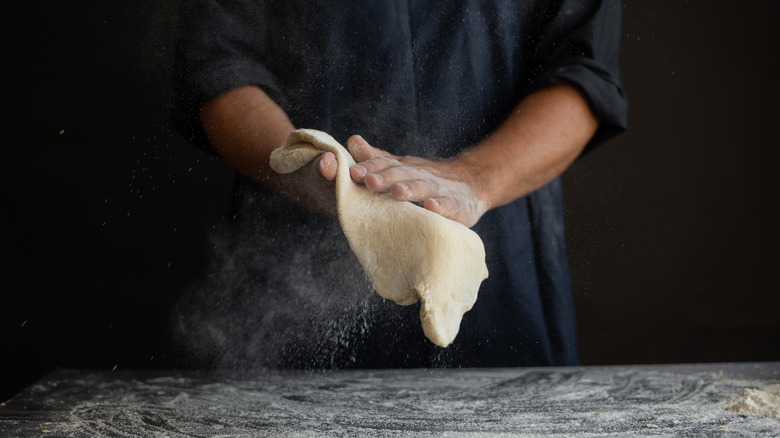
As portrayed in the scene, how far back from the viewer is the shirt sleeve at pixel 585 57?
4.77 ft

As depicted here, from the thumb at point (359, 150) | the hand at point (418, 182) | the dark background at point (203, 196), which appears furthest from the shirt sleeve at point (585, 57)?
the thumb at point (359, 150)

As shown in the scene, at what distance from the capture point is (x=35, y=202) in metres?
1.63

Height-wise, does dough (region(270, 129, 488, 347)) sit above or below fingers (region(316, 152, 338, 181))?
below

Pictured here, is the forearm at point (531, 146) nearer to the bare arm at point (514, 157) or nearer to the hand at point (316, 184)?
the bare arm at point (514, 157)

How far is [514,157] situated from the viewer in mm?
1387

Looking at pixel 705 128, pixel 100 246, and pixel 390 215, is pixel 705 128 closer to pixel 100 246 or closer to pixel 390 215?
pixel 390 215

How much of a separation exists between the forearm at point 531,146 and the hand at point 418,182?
7cm

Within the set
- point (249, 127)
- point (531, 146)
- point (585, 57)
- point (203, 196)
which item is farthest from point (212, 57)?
point (585, 57)

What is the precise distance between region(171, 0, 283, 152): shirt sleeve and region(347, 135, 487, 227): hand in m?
0.38

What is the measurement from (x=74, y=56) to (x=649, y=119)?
135 centimetres

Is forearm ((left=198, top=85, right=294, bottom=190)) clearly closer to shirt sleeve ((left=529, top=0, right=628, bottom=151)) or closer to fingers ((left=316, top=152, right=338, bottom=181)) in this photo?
fingers ((left=316, top=152, right=338, bottom=181))

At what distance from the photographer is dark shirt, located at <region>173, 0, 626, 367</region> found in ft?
4.90

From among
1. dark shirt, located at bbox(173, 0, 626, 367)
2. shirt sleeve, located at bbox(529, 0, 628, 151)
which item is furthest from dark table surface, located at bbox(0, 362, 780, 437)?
shirt sleeve, located at bbox(529, 0, 628, 151)

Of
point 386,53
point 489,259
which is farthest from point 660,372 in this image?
point 386,53
